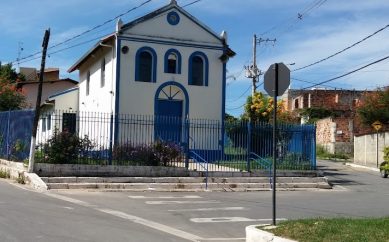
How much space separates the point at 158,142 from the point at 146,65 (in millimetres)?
6583

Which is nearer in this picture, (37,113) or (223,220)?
(223,220)

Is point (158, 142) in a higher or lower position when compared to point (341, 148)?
lower

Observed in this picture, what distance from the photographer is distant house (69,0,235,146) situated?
25641 mm

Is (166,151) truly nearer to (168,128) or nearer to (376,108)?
(168,128)

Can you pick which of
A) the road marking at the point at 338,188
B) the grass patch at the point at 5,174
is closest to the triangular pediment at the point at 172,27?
the grass patch at the point at 5,174

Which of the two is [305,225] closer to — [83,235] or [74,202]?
[83,235]

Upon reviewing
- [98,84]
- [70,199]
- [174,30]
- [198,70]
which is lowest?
[70,199]

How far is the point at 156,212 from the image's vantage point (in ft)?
45.5

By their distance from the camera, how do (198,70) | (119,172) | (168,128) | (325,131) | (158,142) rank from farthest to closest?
(325,131) < (198,70) < (168,128) < (158,142) < (119,172)

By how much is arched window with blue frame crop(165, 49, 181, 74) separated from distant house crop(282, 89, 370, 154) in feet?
88.3

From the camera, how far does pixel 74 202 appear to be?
1477cm

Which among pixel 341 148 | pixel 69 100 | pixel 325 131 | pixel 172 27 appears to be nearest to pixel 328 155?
pixel 341 148

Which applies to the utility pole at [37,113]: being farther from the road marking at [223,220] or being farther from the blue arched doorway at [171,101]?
the road marking at [223,220]

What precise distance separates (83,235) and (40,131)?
1231 centimetres
